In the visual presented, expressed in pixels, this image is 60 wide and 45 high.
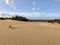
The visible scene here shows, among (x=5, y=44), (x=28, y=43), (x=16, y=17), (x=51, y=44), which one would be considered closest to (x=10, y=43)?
(x=5, y=44)

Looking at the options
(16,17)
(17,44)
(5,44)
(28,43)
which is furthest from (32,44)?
(16,17)

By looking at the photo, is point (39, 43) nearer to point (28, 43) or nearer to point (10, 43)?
point (28, 43)

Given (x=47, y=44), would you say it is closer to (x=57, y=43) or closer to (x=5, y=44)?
(x=57, y=43)

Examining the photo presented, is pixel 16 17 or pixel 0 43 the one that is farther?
pixel 16 17

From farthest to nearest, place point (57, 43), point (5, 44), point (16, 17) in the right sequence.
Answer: point (16, 17)
point (57, 43)
point (5, 44)

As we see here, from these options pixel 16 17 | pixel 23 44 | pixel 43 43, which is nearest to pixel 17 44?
pixel 23 44

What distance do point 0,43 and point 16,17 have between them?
20.5m

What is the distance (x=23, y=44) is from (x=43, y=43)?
711mm

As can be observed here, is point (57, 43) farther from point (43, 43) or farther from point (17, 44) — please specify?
point (17, 44)

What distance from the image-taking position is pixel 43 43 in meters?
5.12

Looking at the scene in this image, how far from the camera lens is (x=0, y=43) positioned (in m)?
4.97

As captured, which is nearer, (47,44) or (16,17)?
(47,44)

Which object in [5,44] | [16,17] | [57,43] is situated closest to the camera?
[5,44]

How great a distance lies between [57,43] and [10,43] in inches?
64.7
